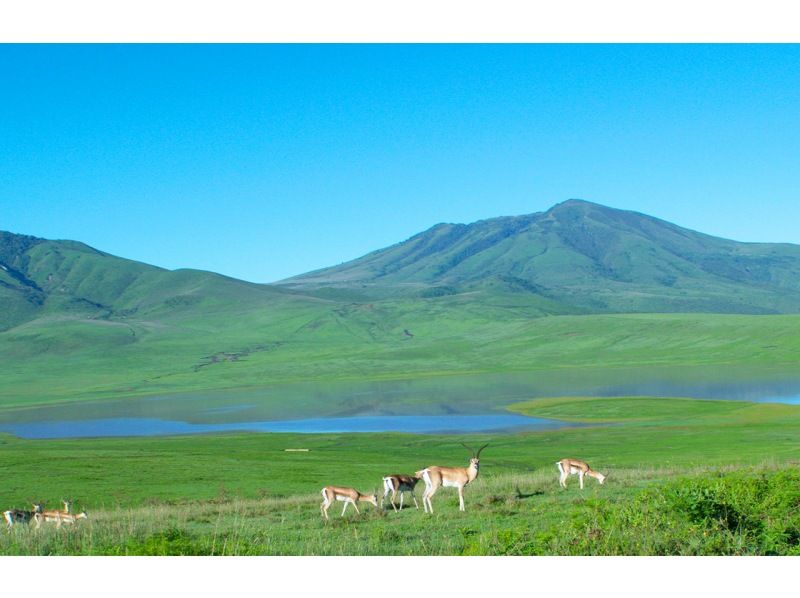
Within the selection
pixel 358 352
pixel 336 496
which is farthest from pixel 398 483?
pixel 358 352

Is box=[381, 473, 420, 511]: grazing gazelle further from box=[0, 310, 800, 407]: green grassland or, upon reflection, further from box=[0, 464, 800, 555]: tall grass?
box=[0, 310, 800, 407]: green grassland

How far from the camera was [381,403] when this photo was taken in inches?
3339

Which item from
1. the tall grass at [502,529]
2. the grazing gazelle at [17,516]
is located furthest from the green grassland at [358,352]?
the tall grass at [502,529]

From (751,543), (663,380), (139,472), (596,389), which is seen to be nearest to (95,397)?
(596,389)

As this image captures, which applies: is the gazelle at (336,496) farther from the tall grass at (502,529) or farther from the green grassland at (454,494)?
the green grassland at (454,494)

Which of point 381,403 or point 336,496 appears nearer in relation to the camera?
point 336,496

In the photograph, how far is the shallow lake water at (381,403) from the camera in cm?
6806

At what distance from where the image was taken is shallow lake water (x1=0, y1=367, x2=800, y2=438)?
223 ft

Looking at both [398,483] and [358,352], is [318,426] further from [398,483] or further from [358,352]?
[358,352]

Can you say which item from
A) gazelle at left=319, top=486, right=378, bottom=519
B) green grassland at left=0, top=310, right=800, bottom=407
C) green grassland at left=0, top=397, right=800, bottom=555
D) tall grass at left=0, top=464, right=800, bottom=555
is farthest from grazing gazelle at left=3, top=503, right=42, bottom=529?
green grassland at left=0, top=310, right=800, bottom=407

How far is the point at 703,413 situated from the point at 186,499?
46.8 m

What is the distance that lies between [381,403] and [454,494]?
63.5 meters

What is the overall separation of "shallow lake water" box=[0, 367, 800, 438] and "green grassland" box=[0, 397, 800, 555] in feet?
27.7

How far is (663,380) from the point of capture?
3853 inches
